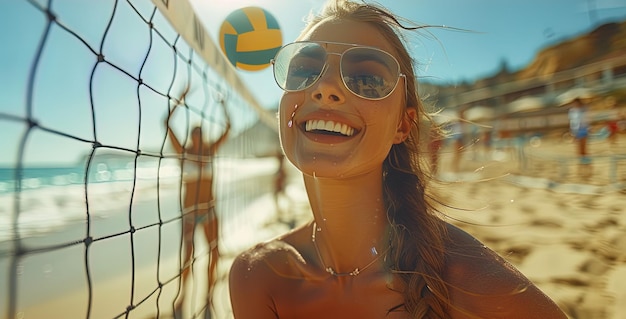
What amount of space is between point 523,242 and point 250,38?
2947mm

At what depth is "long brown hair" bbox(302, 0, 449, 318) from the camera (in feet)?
3.68

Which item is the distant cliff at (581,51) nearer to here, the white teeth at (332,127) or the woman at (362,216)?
the woman at (362,216)

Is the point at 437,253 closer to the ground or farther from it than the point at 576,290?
farther from it

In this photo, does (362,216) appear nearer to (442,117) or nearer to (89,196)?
(442,117)

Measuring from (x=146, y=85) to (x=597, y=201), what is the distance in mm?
5354

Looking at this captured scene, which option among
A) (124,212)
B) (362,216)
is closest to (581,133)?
(362,216)

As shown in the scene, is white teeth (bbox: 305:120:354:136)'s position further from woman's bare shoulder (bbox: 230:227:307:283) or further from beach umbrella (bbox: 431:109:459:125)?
beach umbrella (bbox: 431:109:459:125)

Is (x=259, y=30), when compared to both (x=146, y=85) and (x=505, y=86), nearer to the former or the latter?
(x=146, y=85)

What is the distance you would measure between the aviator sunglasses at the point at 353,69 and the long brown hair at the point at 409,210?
0.33ft

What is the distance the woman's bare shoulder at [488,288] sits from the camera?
99 cm

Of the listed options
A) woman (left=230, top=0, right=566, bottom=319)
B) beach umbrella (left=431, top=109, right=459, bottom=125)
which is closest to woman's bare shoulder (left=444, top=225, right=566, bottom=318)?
woman (left=230, top=0, right=566, bottom=319)

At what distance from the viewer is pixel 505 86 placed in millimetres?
27484

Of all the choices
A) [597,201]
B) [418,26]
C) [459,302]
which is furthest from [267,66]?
[597,201]

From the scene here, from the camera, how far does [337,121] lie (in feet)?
3.56
